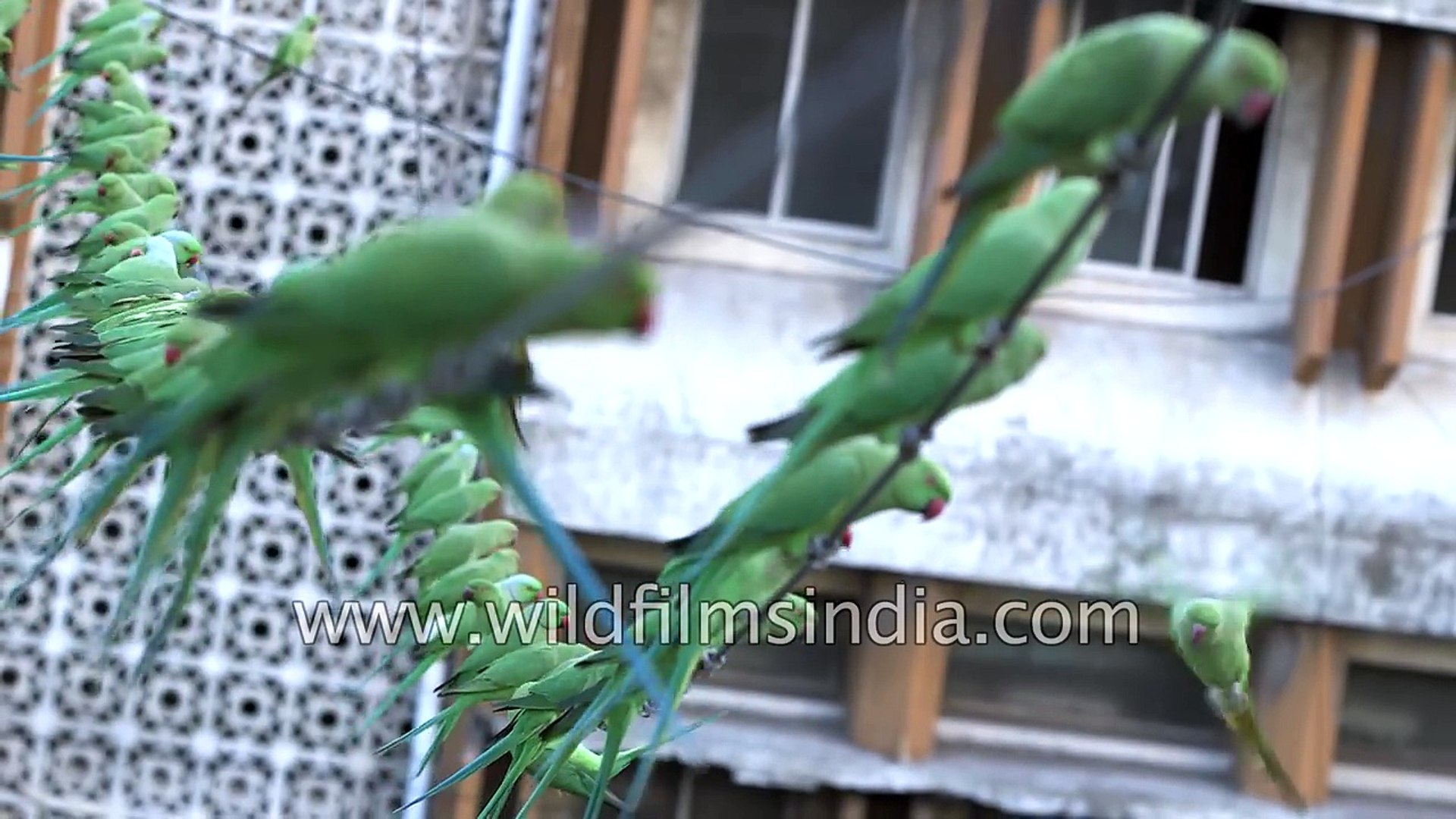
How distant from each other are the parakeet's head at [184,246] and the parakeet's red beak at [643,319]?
0.87 m

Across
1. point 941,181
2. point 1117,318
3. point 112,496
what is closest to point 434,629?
point 112,496

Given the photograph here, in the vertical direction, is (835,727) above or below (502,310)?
below

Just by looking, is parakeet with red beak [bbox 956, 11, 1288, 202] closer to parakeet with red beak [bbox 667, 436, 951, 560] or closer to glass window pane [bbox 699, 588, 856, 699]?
parakeet with red beak [bbox 667, 436, 951, 560]

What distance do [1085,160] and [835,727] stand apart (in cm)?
234

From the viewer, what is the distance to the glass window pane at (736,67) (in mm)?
2857

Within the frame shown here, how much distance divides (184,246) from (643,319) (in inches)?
35.8

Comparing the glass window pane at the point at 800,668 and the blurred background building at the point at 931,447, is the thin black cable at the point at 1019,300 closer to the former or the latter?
the blurred background building at the point at 931,447

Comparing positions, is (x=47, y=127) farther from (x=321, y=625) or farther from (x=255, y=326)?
(x=255, y=326)

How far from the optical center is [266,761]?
9.64 feet

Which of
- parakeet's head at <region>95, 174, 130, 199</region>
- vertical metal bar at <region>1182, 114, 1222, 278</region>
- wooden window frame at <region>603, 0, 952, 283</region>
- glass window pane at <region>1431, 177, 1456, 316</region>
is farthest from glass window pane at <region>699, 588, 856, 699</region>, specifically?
parakeet's head at <region>95, 174, 130, 199</region>

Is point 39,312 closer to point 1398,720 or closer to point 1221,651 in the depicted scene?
point 1221,651

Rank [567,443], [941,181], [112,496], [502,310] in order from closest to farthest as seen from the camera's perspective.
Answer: [502,310], [112,496], [941,181], [567,443]

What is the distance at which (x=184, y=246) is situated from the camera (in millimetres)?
1377

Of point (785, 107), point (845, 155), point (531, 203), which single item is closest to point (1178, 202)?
point (845, 155)
